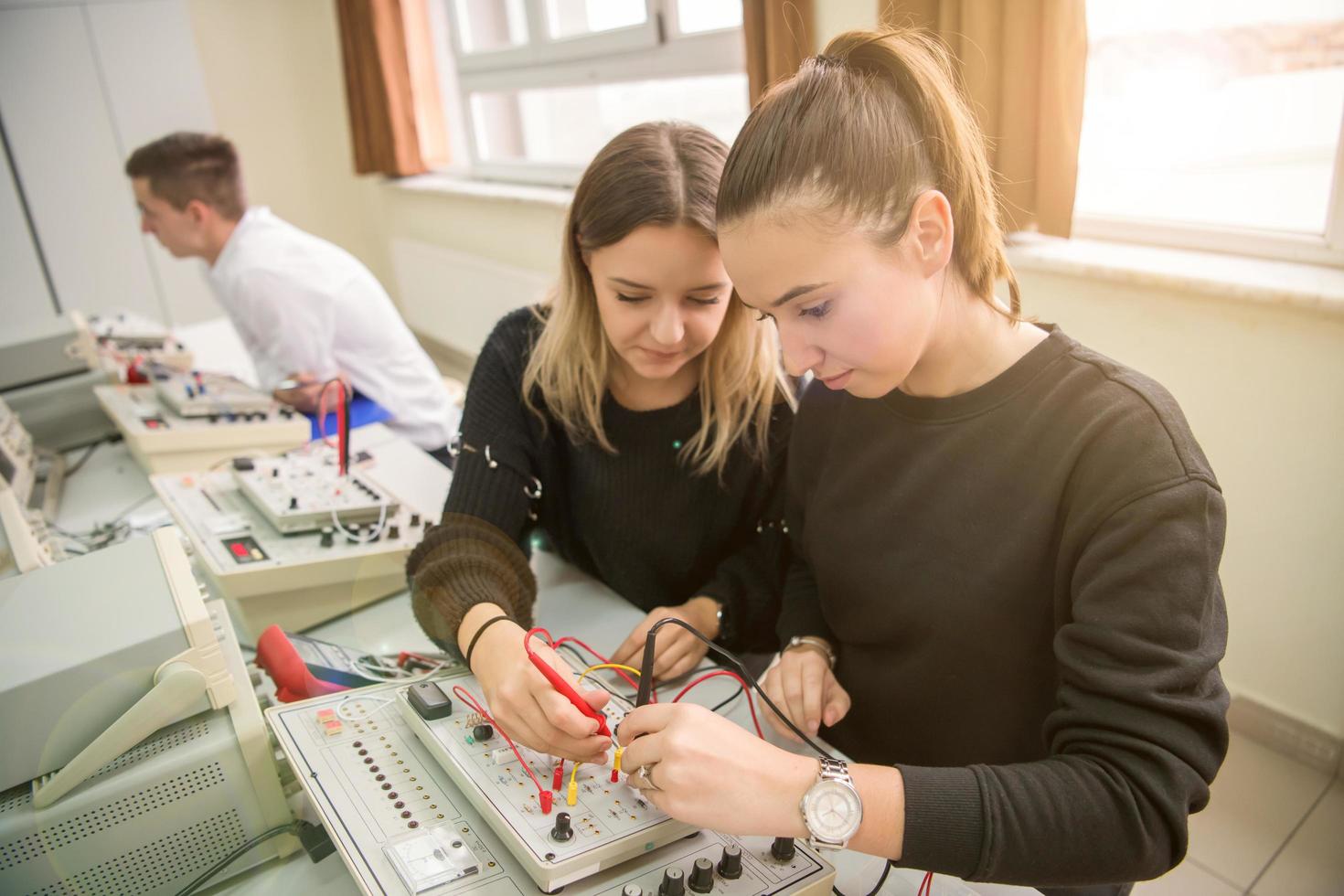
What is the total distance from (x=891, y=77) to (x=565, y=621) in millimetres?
821

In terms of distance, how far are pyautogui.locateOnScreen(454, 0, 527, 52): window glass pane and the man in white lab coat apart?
2.09 metres

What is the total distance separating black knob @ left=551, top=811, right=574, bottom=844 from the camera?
2.36 ft

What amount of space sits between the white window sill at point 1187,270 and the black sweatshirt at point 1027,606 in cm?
102

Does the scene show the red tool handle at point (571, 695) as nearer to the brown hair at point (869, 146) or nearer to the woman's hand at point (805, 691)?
the woman's hand at point (805, 691)

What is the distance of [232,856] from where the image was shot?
875 mm

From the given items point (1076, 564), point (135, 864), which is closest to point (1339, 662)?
point (1076, 564)

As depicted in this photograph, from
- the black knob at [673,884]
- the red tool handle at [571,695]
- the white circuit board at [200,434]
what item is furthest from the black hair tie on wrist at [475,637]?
the white circuit board at [200,434]

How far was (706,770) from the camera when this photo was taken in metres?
0.71

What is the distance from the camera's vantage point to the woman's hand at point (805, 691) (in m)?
1.02

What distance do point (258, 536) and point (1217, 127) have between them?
224cm

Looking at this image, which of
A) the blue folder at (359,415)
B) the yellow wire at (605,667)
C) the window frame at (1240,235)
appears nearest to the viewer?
the yellow wire at (605,667)

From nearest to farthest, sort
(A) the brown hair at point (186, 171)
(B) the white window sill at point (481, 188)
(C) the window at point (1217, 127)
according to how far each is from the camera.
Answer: (C) the window at point (1217, 127) → (A) the brown hair at point (186, 171) → (B) the white window sill at point (481, 188)

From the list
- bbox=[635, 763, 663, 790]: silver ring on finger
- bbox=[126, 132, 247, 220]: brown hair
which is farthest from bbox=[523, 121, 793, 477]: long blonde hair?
bbox=[126, 132, 247, 220]: brown hair

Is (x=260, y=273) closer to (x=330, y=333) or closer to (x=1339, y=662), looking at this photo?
(x=330, y=333)
